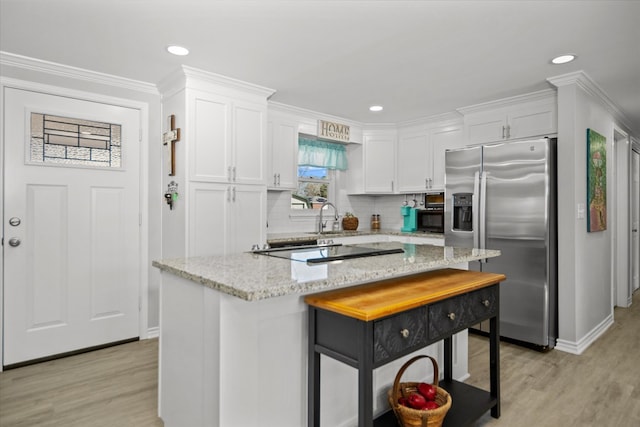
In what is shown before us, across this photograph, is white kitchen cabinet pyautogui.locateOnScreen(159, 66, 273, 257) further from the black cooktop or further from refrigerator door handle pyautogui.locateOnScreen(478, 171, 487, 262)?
refrigerator door handle pyautogui.locateOnScreen(478, 171, 487, 262)

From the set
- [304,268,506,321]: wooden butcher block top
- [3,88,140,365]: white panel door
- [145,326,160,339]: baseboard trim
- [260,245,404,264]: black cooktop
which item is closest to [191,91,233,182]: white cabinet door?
[3,88,140,365]: white panel door

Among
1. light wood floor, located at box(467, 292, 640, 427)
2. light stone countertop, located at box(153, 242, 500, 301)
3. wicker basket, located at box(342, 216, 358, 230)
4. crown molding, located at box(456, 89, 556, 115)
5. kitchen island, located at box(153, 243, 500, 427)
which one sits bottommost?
light wood floor, located at box(467, 292, 640, 427)

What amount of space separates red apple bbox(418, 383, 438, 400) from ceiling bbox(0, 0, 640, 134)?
2.12 meters

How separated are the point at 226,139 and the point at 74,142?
124cm

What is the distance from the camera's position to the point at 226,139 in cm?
340

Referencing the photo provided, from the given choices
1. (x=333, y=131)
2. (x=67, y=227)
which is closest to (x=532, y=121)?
(x=333, y=131)

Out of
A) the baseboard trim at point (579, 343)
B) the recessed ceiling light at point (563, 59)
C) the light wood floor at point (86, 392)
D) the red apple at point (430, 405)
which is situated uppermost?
the recessed ceiling light at point (563, 59)

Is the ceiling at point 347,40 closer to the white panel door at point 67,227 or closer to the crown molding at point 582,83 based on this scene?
the crown molding at point 582,83

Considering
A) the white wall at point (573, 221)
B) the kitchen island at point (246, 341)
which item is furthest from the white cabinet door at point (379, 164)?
the kitchen island at point (246, 341)

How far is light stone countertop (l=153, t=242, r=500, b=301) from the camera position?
137 centimetres

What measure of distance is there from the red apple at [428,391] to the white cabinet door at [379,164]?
326 centimetres

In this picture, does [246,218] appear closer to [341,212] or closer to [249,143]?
[249,143]

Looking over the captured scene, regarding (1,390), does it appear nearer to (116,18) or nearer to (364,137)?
(116,18)

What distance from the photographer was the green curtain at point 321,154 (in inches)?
186
